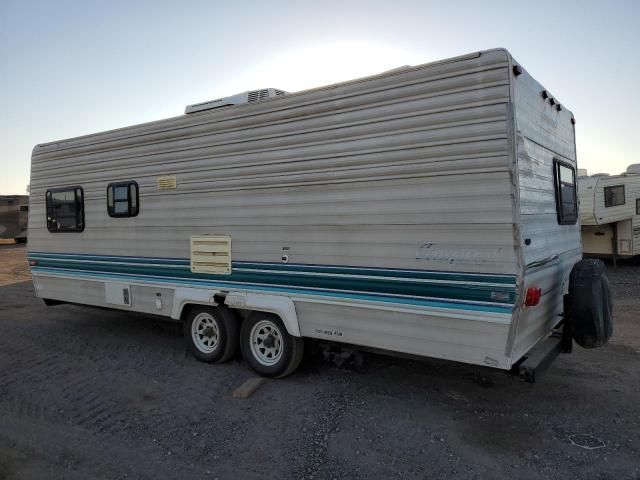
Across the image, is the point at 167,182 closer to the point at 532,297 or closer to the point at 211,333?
the point at 211,333

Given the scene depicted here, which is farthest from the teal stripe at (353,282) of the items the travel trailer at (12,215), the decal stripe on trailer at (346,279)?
the travel trailer at (12,215)

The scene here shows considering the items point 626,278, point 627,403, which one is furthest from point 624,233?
point 627,403

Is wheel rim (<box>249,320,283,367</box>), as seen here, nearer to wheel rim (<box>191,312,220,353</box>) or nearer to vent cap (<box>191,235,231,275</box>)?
wheel rim (<box>191,312,220,353</box>)

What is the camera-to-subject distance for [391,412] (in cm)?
450

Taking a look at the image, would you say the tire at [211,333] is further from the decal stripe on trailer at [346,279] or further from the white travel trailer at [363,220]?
the decal stripe on trailer at [346,279]

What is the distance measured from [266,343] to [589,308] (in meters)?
3.30

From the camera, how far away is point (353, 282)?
4.54 meters

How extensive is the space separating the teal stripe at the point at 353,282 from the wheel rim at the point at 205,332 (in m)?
0.54

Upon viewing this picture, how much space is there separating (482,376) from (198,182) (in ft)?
12.9

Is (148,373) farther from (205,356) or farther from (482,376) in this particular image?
(482,376)

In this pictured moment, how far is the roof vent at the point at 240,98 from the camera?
17.7ft

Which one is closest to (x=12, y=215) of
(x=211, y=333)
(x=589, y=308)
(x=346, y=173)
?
(x=211, y=333)

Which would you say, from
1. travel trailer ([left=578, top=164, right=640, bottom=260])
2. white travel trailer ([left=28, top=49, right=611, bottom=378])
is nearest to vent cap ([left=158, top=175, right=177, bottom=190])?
white travel trailer ([left=28, top=49, right=611, bottom=378])

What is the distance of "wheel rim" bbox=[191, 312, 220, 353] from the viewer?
19.0 feet
